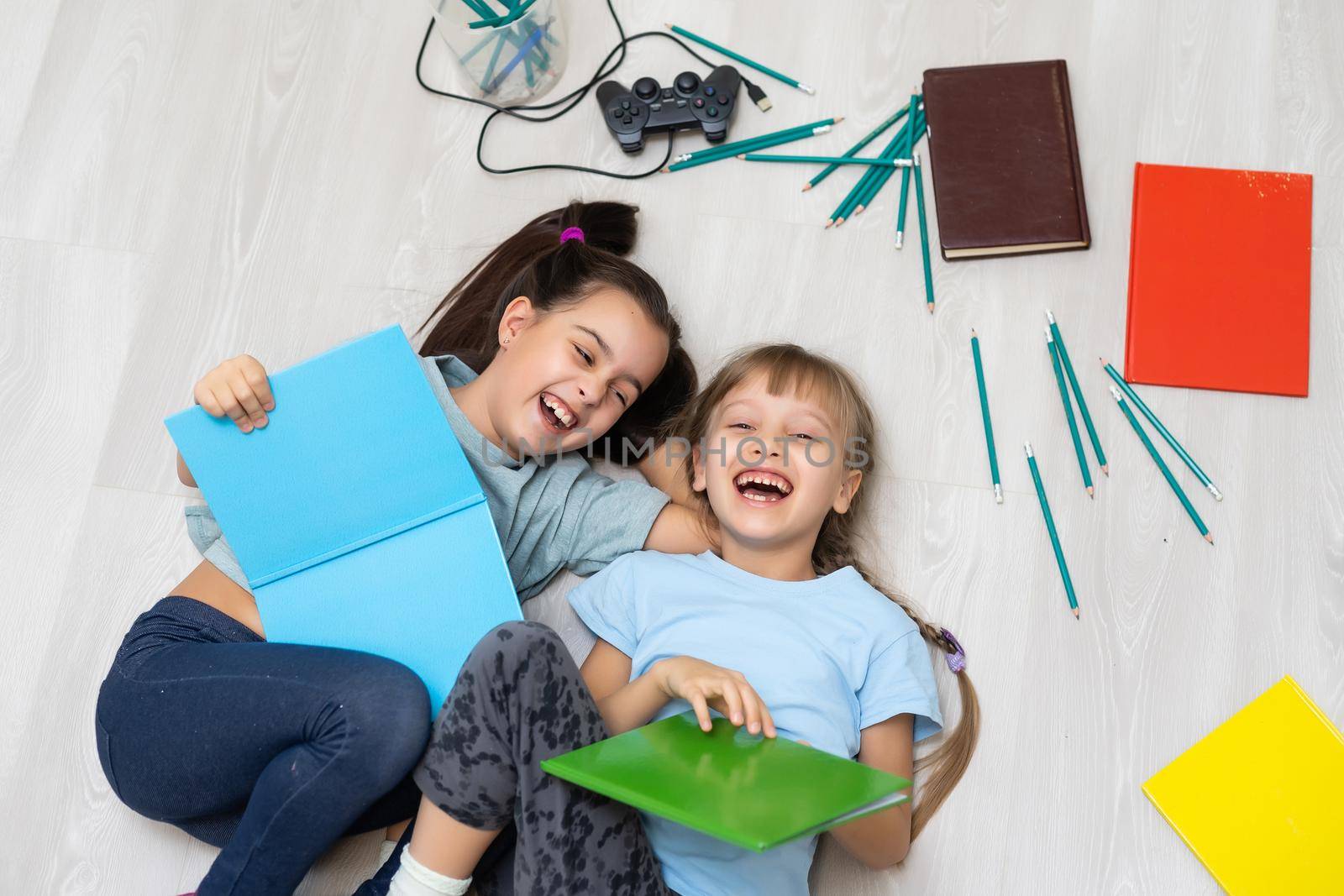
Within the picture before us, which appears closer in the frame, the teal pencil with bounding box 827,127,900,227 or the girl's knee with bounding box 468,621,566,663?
the girl's knee with bounding box 468,621,566,663

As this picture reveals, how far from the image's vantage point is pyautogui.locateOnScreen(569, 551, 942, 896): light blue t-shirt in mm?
993

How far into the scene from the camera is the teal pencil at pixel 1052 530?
118 cm

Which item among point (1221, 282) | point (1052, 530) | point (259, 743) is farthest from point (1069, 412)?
point (259, 743)

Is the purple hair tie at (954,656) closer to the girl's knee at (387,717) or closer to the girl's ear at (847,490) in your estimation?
the girl's ear at (847,490)

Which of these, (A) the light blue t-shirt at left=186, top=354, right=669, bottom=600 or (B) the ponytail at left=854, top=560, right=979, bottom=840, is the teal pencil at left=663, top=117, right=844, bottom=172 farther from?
(B) the ponytail at left=854, top=560, right=979, bottom=840

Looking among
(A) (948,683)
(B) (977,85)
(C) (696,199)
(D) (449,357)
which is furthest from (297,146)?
(A) (948,683)

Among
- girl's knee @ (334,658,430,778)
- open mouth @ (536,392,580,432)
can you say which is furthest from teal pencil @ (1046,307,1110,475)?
girl's knee @ (334,658,430,778)

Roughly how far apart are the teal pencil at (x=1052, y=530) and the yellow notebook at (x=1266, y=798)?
0.66 feet

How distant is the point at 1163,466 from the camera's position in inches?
47.9

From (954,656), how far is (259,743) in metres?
0.73

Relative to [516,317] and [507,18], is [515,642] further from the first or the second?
[507,18]

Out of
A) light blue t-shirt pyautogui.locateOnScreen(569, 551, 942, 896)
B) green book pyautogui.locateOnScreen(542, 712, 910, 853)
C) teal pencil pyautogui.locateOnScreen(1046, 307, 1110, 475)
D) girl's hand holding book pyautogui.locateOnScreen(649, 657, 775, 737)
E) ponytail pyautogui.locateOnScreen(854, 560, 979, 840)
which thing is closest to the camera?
green book pyautogui.locateOnScreen(542, 712, 910, 853)

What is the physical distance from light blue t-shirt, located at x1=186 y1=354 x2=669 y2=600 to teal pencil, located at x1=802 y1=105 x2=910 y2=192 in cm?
46

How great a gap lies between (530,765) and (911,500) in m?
0.56
